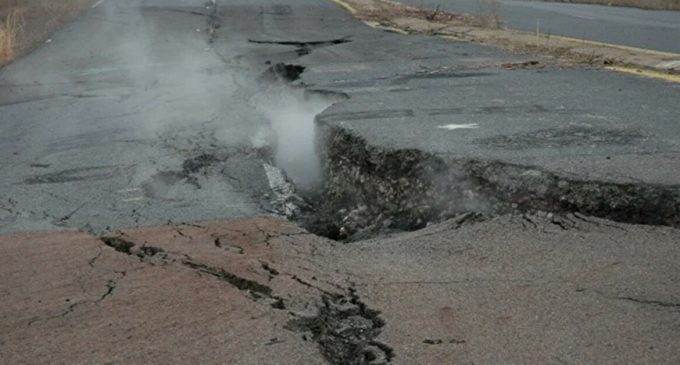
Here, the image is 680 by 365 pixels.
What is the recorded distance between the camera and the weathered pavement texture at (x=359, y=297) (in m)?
2.83

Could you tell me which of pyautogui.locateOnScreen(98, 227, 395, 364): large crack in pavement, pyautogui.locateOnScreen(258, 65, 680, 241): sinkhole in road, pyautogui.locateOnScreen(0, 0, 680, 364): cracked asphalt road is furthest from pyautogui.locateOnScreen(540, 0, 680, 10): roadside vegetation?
pyautogui.locateOnScreen(98, 227, 395, 364): large crack in pavement

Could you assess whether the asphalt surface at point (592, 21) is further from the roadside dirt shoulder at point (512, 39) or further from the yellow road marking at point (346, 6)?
the yellow road marking at point (346, 6)

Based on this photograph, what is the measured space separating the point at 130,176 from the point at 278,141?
5.00ft

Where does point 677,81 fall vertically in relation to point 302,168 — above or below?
above

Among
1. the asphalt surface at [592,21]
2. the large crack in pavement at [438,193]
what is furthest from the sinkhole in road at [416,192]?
the asphalt surface at [592,21]

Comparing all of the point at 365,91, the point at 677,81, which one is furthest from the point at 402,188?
the point at 677,81

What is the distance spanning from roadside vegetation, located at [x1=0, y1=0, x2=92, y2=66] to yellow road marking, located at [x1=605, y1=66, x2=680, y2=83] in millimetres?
8867

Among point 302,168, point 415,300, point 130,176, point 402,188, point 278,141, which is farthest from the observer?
point 278,141

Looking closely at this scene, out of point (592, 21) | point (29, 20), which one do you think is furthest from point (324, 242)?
point (29, 20)

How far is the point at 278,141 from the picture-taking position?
6836 mm

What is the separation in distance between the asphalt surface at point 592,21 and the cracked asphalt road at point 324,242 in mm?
4108

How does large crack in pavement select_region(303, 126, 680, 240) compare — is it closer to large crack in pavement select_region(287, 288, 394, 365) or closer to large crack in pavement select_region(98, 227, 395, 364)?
large crack in pavement select_region(98, 227, 395, 364)

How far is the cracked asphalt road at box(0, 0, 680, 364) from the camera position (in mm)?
2920

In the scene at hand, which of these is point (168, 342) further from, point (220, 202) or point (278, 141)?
point (278, 141)
